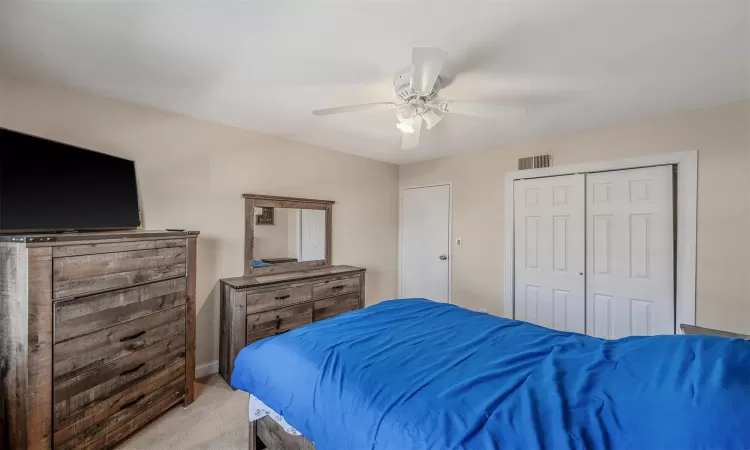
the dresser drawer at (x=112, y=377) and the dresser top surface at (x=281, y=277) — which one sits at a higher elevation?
the dresser top surface at (x=281, y=277)

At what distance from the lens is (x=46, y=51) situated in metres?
1.61

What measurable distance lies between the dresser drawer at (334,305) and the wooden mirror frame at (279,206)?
1.72 ft

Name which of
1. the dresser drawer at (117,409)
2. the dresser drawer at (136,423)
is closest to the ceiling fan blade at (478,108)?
the dresser drawer at (117,409)

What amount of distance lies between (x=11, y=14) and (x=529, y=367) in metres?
2.80

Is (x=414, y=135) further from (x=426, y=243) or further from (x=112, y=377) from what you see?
(x=112, y=377)

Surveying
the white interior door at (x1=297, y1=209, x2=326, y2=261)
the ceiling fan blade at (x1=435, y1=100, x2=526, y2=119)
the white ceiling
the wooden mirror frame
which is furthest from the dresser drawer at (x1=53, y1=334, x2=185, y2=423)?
the ceiling fan blade at (x1=435, y1=100, x2=526, y2=119)

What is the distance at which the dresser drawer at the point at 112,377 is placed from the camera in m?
1.49

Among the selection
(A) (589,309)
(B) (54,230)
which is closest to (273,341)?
(B) (54,230)

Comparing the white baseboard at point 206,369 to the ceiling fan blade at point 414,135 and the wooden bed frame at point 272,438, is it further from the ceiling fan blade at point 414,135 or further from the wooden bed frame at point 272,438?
the ceiling fan blade at point 414,135

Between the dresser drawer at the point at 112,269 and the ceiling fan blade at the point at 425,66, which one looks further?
the dresser drawer at the point at 112,269

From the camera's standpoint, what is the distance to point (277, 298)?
269cm

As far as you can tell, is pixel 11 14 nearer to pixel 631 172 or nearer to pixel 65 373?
pixel 65 373

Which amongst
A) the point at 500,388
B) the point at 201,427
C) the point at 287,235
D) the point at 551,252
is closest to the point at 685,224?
the point at 551,252

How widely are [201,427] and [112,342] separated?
782mm
